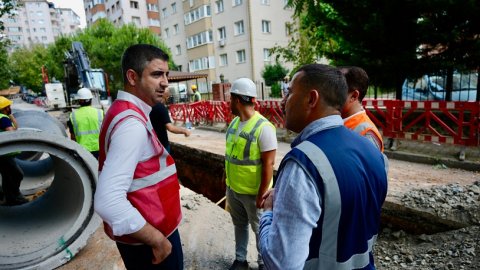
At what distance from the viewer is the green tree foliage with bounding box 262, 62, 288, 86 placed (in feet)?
86.7

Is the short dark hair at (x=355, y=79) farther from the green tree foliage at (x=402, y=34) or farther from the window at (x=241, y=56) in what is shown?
the window at (x=241, y=56)

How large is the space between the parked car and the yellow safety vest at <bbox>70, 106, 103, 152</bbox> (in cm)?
1179

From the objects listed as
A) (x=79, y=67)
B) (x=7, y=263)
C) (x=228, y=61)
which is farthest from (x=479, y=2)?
(x=228, y=61)

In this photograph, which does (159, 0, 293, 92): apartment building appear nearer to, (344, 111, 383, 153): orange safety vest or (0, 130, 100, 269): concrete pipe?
(0, 130, 100, 269): concrete pipe

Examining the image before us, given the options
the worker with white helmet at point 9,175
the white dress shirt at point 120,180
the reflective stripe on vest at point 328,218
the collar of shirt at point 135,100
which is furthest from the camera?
the worker with white helmet at point 9,175

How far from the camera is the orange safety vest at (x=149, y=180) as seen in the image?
5.22 ft

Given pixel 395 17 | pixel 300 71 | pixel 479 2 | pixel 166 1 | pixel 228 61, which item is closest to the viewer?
pixel 300 71

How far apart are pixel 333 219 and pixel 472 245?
9.61ft

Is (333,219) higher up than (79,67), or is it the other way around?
(79,67)

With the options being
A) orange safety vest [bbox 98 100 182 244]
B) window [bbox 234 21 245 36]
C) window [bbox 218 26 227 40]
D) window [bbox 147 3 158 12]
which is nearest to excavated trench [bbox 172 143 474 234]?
orange safety vest [bbox 98 100 182 244]

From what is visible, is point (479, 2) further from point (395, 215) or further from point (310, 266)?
point (310, 266)

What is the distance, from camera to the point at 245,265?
3.20m

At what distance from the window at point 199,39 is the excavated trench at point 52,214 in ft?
94.4

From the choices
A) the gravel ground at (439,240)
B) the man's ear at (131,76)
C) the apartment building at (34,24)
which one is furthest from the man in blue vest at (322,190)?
the apartment building at (34,24)
